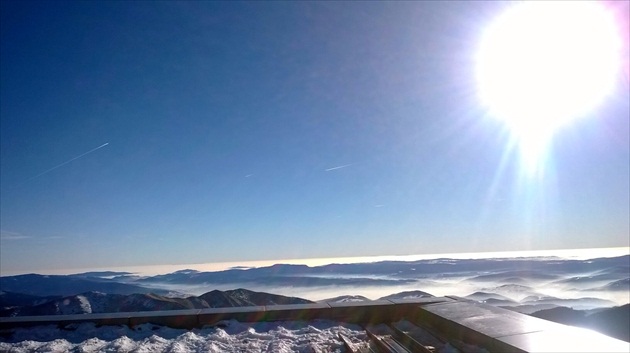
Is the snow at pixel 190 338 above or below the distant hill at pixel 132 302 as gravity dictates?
above

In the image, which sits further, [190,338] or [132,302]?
[132,302]

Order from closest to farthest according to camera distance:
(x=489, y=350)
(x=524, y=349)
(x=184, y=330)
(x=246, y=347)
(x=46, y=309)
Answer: (x=524, y=349) → (x=489, y=350) → (x=246, y=347) → (x=184, y=330) → (x=46, y=309)

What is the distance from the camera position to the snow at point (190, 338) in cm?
734

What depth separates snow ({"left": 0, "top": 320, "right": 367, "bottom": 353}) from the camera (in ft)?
24.1

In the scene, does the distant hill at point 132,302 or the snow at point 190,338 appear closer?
the snow at point 190,338

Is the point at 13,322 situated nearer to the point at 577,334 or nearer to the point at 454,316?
the point at 454,316

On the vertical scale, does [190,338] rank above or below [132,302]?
above

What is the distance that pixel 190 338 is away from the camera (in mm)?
7875

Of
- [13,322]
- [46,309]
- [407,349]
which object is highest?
[13,322]

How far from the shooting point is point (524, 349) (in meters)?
5.35

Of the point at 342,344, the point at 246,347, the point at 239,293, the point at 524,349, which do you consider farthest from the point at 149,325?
the point at 239,293

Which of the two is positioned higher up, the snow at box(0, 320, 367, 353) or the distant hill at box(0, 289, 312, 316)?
the snow at box(0, 320, 367, 353)

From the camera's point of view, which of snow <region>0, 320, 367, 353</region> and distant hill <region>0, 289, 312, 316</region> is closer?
snow <region>0, 320, 367, 353</region>

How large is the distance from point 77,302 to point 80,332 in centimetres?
17708
